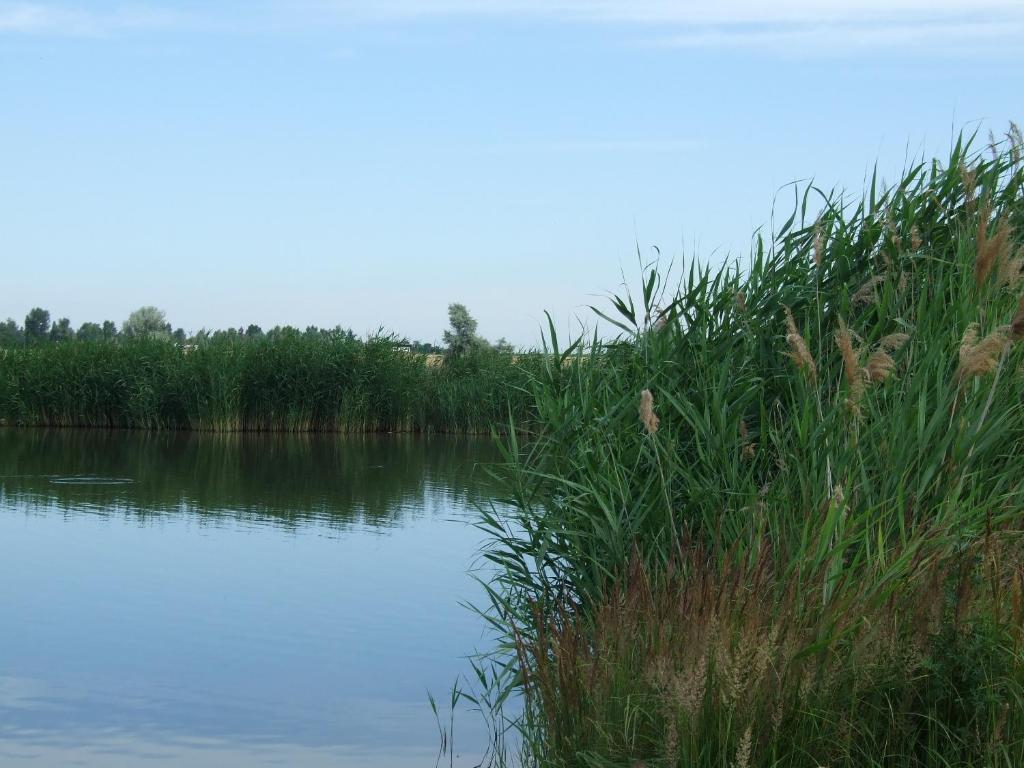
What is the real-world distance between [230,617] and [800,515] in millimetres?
6598

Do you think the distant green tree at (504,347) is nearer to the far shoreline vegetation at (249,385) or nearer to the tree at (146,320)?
the far shoreline vegetation at (249,385)

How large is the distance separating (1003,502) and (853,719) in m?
1.83

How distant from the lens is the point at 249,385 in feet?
99.8

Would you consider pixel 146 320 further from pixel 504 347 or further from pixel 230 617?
pixel 230 617

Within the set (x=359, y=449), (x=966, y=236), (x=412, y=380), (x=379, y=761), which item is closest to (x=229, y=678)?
(x=379, y=761)

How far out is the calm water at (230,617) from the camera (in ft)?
23.9

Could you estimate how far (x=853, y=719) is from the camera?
407 cm

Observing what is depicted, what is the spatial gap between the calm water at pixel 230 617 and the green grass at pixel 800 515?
1.61 metres

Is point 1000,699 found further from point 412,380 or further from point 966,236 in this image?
point 412,380

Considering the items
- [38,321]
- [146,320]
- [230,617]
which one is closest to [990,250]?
[230,617]

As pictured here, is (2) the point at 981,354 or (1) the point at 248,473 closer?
(2) the point at 981,354

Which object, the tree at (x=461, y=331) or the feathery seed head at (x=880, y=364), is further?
the tree at (x=461, y=331)

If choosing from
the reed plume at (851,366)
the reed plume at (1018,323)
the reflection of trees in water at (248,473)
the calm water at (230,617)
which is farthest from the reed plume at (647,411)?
the reflection of trees in water at (248,473)

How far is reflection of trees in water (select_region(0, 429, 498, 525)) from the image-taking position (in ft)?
56.9
